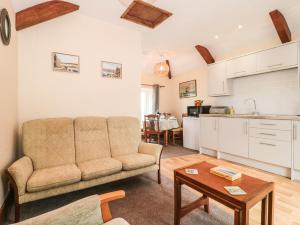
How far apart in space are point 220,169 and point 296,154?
5.94 feet

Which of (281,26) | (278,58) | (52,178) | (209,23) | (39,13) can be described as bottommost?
(52,178)

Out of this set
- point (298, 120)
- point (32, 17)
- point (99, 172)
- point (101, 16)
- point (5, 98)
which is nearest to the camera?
point (5, 98)

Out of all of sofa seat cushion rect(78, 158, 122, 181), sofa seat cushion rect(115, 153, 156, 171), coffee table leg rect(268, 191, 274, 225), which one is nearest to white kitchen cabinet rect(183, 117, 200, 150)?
sofa seat cushion rect(115, 153, 156, 171)

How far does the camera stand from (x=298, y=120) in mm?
2553

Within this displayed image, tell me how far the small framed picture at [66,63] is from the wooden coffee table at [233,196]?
7.38ft

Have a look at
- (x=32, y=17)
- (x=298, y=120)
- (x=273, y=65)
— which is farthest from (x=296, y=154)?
(x=32, y=17)

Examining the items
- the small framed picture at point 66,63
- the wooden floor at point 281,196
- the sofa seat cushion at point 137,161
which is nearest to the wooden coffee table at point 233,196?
the wooden floor at point 281,196

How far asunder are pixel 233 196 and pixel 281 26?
3119mm

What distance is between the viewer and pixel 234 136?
3.41 metres

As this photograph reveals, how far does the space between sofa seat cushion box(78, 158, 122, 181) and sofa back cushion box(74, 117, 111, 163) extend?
0.16 meters

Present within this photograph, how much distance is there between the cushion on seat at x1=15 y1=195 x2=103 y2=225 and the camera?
822 mm

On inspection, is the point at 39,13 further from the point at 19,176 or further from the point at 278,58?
the point at 278,58

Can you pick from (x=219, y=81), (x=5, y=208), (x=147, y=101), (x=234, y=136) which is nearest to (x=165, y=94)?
(x=147, y=101)

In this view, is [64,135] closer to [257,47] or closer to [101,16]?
[101,16]
